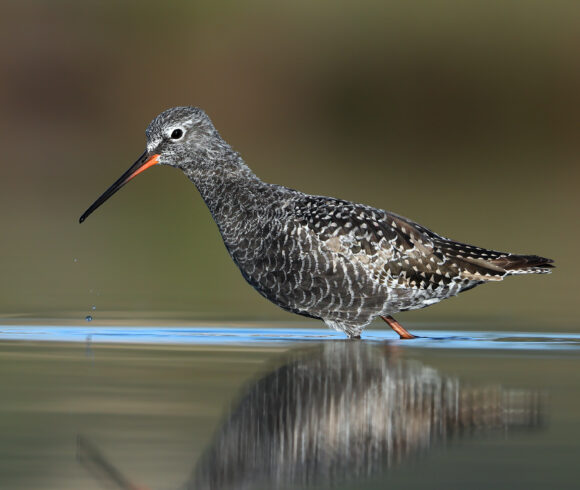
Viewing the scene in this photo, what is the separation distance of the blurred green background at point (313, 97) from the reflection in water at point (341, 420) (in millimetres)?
13481

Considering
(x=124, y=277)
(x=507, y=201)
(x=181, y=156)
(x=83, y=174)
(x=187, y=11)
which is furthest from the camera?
(x=187, y=11)

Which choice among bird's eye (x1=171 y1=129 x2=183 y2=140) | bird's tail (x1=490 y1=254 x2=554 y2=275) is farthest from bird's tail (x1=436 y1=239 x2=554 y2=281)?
bird's eye (x1=171 y1=129 x2=183 y2=140)

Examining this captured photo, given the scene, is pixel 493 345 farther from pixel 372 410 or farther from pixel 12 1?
pixel 12 1

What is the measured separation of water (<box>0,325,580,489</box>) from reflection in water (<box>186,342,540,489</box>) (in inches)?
0.5

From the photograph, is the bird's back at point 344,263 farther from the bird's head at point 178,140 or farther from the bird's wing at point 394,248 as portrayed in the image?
the bird's head at point 178,140

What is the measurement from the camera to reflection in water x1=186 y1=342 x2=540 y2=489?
7.29m

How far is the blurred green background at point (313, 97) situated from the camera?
27.4 meters

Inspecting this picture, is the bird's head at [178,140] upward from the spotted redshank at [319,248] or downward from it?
upward

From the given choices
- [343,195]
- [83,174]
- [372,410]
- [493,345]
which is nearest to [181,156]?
[493,345]

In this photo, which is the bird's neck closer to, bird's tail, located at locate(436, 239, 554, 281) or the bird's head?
the bird's head

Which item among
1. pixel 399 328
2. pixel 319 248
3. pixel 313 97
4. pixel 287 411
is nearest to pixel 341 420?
pixel 287 411

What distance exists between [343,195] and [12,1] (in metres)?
25.2

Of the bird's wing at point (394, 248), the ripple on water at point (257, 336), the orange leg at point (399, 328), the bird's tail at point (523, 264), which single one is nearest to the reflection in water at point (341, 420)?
the ripple on water at point (257, 336)

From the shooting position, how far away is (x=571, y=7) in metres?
43.3
